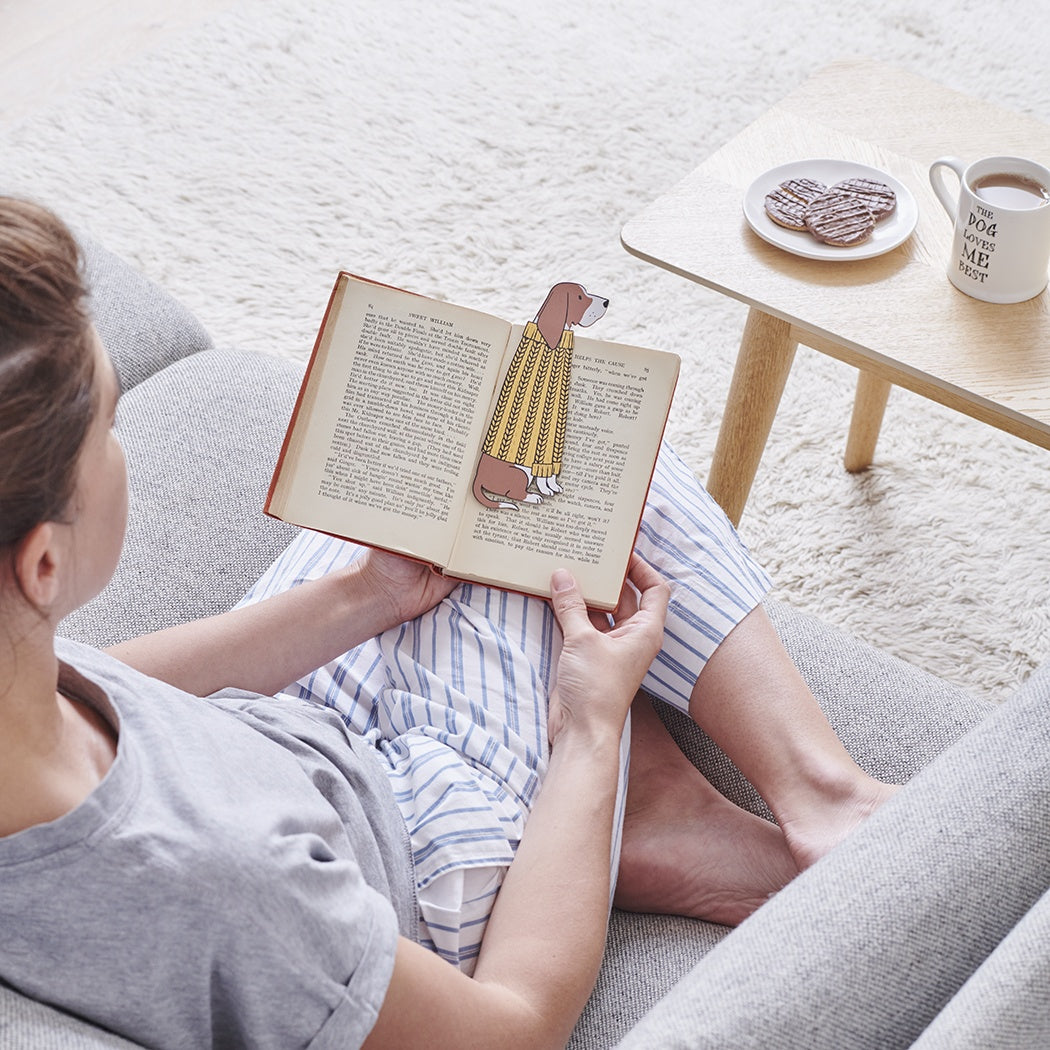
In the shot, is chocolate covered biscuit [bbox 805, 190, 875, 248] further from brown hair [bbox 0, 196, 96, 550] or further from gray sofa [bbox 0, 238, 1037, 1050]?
brown hair [bbox 0, 196, 96, 550]

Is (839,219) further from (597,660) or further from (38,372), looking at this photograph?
Result: (38,372)

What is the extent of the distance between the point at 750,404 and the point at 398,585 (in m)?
0.65

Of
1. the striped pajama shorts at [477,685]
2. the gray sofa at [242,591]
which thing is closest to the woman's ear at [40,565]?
the gray sofa at [242,591]

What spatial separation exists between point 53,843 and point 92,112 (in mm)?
2236

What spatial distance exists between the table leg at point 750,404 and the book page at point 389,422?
0.49m

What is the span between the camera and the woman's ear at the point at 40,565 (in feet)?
2.08

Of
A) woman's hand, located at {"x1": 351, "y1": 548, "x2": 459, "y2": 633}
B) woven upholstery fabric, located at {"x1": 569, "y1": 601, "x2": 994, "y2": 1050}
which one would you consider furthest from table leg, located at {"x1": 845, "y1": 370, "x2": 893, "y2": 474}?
woman's hand, located at {"x1": 351, "y1": 548, "x2": 459, "y2": 633}

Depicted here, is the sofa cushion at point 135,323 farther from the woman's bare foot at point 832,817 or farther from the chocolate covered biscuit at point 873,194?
the woman's bare foot at point 832,817

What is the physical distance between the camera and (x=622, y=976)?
0.96m

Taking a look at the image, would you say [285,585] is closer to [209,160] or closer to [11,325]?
[11,325]

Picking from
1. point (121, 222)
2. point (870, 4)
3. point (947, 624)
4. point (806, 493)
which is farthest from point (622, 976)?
point (870, 4)

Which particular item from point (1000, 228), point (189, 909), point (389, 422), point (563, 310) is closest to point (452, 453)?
point (389, 422)

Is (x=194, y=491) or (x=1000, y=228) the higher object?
(x=1000, y=228)

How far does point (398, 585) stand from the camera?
1078 millimetres
